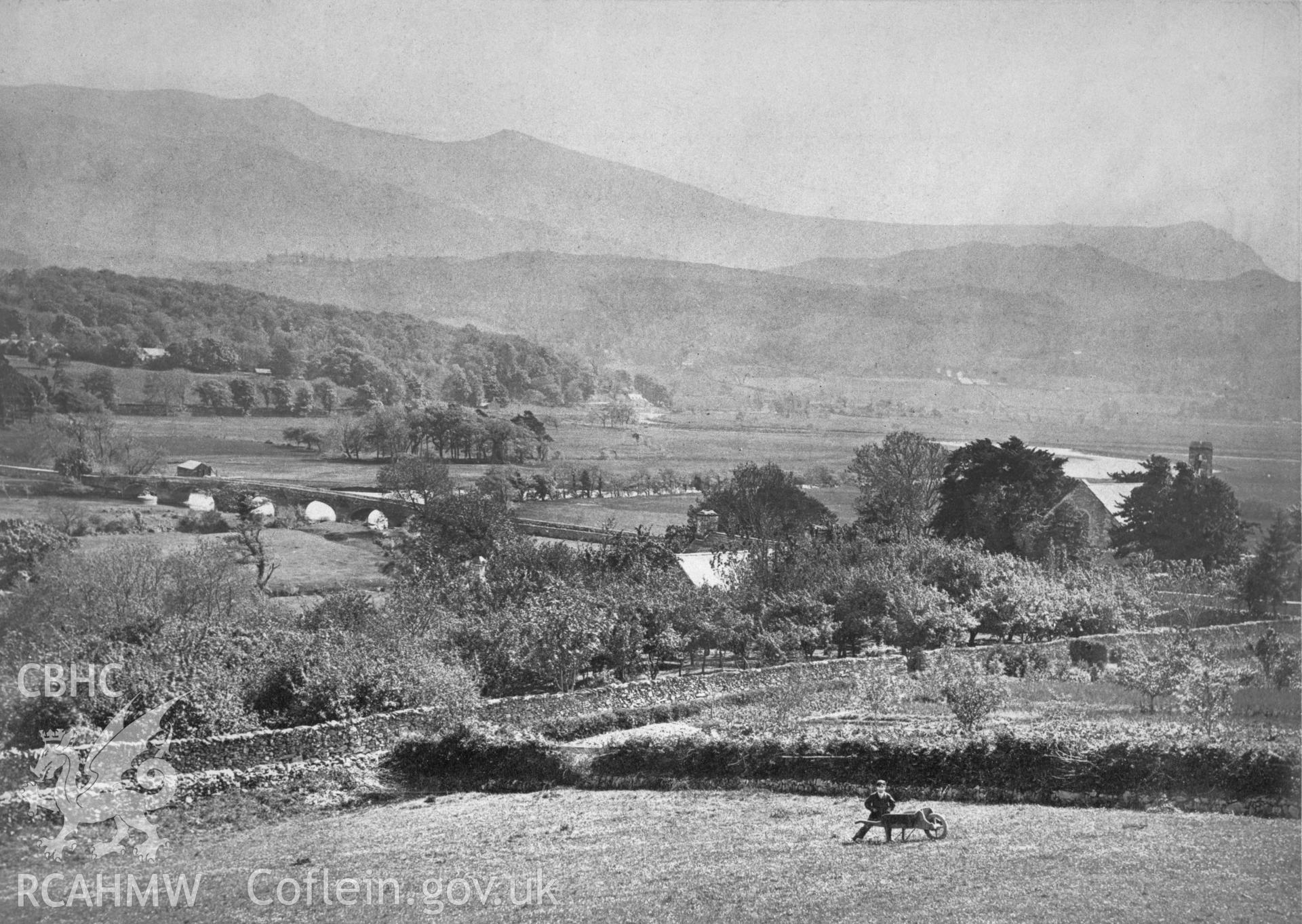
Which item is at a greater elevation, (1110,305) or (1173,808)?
(1110,305)

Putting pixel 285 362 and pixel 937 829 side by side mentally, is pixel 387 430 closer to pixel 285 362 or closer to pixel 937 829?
pixel 285 362

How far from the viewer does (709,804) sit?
8742 millimetres

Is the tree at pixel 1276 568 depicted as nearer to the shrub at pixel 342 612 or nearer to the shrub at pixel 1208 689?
the shrub at pixel 1208 689

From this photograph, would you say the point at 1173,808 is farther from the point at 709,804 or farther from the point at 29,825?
the point at 29,825

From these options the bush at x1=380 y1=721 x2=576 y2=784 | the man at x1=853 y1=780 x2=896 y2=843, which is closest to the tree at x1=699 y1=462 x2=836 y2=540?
the bush at x1=380 y1=721 x2=576 y2=784

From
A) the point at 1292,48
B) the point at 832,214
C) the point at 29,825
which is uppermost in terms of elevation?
the point at 1292,48

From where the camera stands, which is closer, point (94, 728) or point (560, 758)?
point (94, 728)

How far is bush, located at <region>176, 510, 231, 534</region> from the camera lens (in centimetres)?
888

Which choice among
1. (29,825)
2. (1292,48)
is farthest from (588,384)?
(1292,48)

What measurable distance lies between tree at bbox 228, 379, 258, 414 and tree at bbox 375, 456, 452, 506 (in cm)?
106

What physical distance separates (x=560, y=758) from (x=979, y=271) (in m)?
5.20

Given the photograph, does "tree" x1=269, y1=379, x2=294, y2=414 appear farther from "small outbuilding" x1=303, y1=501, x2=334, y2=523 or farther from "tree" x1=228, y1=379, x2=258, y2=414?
"small outbuilding" x1=303, y1=501, x2=334, y2=523

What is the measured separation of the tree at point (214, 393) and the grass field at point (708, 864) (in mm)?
2713

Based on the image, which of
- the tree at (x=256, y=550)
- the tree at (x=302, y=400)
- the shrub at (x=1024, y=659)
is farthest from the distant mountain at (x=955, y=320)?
the tree at (x=256, y=550)
